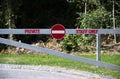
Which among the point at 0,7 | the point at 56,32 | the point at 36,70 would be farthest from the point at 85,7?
the point at 56,32

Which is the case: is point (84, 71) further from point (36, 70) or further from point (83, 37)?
point (83, 37)

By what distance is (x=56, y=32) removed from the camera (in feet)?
32.9

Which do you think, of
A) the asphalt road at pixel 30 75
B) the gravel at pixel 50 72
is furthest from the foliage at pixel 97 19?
the asphalt road at pixel 30 75

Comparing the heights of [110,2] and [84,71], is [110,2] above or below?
above

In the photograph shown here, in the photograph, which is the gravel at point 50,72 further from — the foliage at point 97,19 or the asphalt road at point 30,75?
the foliage at point 97,19

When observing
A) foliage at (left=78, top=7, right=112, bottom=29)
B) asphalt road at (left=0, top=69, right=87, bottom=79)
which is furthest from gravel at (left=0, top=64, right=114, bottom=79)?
foliage at (left=78, top=7, right=112, bottom=29)

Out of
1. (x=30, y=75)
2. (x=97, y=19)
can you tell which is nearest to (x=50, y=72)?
(x=30, y=75)

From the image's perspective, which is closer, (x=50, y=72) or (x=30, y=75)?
(x=30, y=75)

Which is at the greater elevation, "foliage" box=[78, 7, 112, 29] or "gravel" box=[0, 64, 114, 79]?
"foliage" box=[78, 7, 112, 29]

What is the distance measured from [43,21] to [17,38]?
205 centimetres

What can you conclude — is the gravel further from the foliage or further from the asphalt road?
the foliage

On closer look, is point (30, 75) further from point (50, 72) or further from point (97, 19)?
point (97, 19)

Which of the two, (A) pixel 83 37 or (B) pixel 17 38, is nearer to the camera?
(A) pixel 83 37

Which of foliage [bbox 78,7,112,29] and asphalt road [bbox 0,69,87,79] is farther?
foliage [bbox 78,7,112,29]
